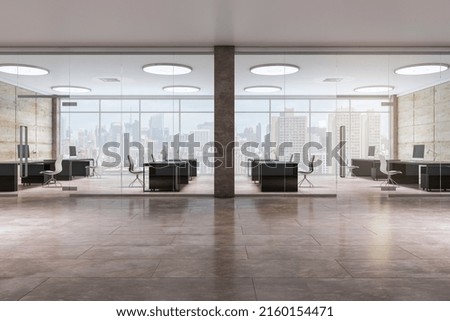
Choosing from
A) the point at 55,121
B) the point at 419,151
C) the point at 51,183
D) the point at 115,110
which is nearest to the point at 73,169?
the point at 51,183

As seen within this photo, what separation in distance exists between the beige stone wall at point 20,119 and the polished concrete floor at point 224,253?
6.24 m

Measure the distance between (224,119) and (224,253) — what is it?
6.29 meters

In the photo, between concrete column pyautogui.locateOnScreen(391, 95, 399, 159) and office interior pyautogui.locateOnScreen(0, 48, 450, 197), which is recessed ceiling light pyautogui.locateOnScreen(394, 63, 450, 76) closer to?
office interior pyautogui.locateOnScreen(0, 48, 450, 197)

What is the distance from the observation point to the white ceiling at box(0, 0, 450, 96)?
7867 millimetres

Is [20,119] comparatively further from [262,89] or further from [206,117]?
[262,89]

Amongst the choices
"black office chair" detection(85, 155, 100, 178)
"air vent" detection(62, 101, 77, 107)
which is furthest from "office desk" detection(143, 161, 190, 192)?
"black office chair" detection(85, 155, 100, 178)

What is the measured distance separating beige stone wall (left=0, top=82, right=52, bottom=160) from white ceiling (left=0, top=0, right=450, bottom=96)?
0.58 meters

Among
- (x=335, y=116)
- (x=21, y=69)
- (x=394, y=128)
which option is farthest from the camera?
(x=394, y=128)

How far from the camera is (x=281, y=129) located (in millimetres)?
11734

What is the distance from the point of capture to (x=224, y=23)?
879 centimetres

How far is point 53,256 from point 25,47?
8.42 m

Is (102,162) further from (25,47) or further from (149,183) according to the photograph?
(25,47)

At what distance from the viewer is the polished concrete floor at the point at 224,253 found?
336cm
